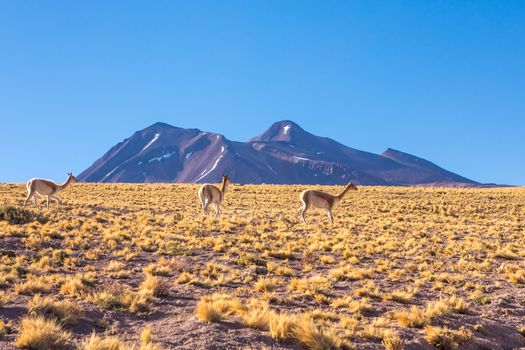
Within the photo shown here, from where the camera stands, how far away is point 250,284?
11.5 m

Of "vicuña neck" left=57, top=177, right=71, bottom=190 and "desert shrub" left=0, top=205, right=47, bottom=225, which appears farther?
"vicuña neck" left=57, top=177, right=71, bottom=190

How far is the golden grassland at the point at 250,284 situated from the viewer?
24.4 feet

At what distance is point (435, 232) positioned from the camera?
23.2m

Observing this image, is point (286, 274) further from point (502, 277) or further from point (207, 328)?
point (502, 277)

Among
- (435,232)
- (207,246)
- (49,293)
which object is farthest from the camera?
(435,232)

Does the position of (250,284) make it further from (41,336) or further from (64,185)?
(64,185)

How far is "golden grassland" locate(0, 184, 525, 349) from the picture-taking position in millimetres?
7445

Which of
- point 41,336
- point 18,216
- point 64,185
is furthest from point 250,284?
point 64,185

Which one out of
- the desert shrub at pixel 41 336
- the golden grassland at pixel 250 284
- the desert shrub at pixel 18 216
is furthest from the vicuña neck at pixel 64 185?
the desert shrub at pixel 41 336

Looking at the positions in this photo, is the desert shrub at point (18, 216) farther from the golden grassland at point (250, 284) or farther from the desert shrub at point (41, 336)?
the desert shrub at point (41, 336)

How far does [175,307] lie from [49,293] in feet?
8.72

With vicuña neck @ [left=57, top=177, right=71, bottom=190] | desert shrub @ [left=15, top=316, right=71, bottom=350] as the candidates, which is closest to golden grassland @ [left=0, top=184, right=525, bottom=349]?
desert shrub @ [left=15, top=316, right=71, bottom=350]

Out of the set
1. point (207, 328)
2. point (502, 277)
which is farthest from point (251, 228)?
point (207, 328)

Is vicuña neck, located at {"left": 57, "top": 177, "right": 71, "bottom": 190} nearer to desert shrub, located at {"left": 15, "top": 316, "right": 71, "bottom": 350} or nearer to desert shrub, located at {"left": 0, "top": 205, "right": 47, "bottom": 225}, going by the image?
desert shrub, located at {"left": 0, "top": 205, "right": 47, "bottom": 225}
